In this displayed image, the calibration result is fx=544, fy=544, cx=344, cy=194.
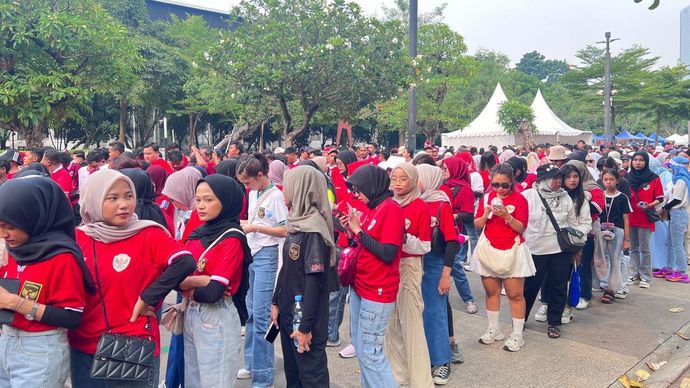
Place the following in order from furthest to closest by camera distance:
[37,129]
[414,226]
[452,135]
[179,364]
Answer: [452,135]
[37,129]
[414,226]
[179,364]

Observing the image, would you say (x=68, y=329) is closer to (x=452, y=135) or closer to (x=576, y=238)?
(x=576, y=238)

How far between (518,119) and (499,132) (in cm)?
105

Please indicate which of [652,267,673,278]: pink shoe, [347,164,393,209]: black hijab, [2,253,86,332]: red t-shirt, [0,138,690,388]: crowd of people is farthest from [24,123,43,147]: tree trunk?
[652,267,673,278]: pink shoe

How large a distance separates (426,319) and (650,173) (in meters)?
4.54

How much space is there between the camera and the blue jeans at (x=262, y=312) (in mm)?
3959

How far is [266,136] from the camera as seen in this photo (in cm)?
3247

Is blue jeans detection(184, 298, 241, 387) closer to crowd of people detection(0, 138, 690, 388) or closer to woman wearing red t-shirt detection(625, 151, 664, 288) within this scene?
crowd of people detection(0, 138, 690, 388)

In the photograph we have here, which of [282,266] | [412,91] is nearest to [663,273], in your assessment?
[412,91]

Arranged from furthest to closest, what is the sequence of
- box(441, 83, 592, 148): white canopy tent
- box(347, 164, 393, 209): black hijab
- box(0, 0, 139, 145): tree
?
box(441, 83, 592, 148): white canopy tent, box(0, 0, 139, 145): tree, box(347, 164, 393, 209): black hijab

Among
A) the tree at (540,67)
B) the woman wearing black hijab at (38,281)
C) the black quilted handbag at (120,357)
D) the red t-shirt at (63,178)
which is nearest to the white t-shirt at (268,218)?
the black quilted handbag at (120,357)

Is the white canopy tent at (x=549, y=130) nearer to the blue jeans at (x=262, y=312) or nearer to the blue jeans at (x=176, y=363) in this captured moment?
the blue jeans at (x=262, y=312)

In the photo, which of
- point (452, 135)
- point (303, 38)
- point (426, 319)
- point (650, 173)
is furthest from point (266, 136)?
point (426, 319)

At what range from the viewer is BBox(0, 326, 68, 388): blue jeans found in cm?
228

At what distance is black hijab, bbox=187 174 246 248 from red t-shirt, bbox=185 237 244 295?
6 centimetres
